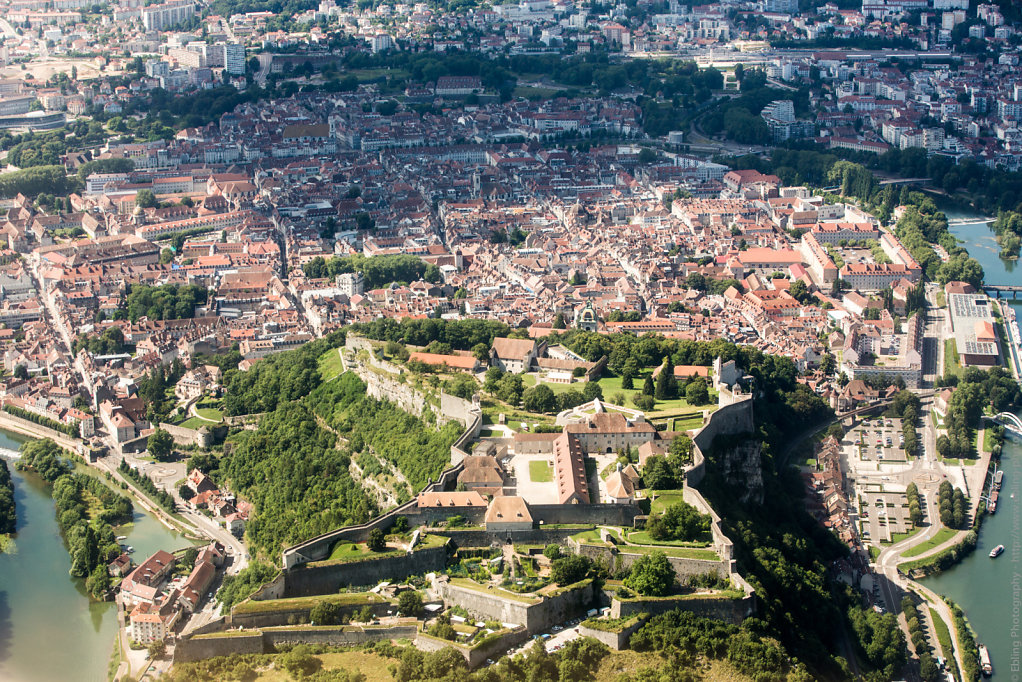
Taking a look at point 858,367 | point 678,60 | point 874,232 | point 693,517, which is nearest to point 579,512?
point 693,517

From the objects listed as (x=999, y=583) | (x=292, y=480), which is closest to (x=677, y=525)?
(x=999, y=583)

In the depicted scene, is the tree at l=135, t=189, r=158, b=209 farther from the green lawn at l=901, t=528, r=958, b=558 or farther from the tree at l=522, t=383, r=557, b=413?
the green lawn at l=901, t=528, r=958, b=558

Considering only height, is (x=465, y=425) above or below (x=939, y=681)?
Result: above

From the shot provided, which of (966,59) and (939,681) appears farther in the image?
(966,59)

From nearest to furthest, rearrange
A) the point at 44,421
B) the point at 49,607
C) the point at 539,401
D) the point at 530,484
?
the point at 530,484 → the point at 49,607 → the point at 539,401 → the point at 44,421

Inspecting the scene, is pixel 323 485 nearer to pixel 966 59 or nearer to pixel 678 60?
pixel 678 60

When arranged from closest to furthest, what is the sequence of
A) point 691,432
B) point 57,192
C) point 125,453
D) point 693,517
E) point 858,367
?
point 693,517 < point 691,432 < point 125,453 < point 858,367 < point 57,192

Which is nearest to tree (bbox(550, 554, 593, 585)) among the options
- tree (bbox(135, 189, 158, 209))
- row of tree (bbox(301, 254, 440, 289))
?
row of tree (bbox(301, 254, 440, 289))

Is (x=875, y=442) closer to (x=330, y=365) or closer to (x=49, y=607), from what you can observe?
(x=330, y=365)
